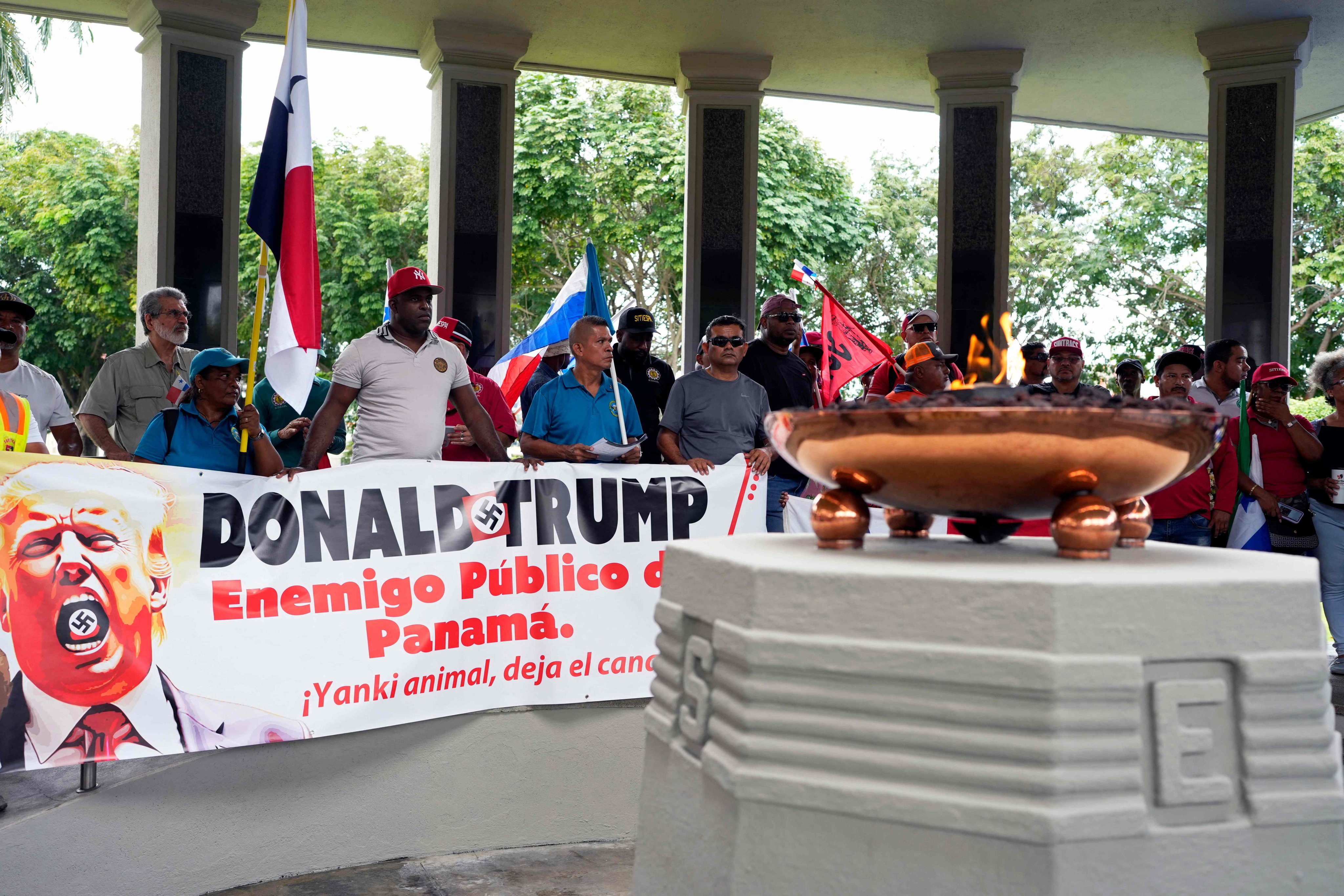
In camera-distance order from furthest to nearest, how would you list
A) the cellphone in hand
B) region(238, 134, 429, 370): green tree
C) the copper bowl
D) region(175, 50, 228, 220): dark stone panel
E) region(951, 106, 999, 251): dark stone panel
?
region(238, 134, 429, 370): green tree → region(951, 106, 999, 251): dark stone panel → region(175, 50, 228, 220): dark stone panel → the cellphone in hand → the copper bowl

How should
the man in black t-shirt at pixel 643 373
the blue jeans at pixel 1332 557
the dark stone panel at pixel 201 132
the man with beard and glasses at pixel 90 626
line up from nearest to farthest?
the man with beard and glasses at pixel 90 626, the blue jeans at pixel 1332 557, the man in black t-shirt at pixel 643 373, the dark stone panel at pixel 201 132

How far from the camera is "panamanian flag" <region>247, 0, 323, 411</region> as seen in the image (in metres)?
4.93

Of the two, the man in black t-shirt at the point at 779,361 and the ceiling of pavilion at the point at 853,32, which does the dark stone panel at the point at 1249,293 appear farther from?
the man in black t-shirt at the point at 779,361

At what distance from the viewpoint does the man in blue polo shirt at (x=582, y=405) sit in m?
5.72

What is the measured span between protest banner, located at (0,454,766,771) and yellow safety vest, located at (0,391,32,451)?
48.9 inches

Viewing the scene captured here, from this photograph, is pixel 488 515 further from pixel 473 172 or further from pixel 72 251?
pixel 72 251

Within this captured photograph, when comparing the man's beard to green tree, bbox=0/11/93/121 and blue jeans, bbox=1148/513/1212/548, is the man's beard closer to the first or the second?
blue jeans, bbox=1148/513/1212/548

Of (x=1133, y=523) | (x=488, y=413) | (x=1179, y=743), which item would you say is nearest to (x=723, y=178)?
(x=488, y=413)

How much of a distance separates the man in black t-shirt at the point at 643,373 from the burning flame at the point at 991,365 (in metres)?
4.53

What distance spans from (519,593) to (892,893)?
336cm

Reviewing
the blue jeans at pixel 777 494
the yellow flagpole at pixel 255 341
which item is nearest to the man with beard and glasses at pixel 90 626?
the yellow flagpole at pixel 255 341

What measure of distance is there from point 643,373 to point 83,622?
3783 mm

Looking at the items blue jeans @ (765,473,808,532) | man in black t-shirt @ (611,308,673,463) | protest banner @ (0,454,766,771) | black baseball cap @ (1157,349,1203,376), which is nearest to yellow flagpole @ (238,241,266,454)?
protest banner @ (0,454,766,771)

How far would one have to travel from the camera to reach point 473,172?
41.7 ft
